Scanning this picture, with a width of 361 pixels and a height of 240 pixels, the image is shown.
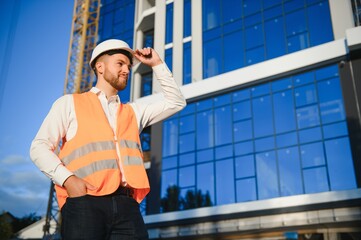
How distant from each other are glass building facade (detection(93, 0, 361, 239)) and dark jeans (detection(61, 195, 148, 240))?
16961mm

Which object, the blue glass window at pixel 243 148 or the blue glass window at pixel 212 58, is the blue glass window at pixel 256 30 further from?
the blue glass window at pixel 243 148

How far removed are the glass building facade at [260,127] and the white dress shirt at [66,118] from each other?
16.4 meters

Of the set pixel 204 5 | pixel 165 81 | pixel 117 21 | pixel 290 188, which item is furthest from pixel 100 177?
pixel 117 21

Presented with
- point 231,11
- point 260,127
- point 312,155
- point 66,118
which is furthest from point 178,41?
point 66,118

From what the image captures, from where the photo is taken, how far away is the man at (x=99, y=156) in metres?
2.41

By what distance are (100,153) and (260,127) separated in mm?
19184

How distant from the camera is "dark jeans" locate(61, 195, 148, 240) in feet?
7.76

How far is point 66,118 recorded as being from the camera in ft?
8.98

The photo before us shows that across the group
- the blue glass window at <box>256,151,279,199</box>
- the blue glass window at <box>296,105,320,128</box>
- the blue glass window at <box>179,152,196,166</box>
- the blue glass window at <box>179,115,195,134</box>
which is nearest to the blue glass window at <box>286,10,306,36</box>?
the blue glass window at <box>296,105,320,128</box>

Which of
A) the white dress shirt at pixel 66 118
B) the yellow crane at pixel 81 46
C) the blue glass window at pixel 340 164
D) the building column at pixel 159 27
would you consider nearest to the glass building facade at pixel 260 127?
the blue glass window at pixel 340 164

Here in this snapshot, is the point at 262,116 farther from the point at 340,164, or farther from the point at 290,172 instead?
the point at 340,164

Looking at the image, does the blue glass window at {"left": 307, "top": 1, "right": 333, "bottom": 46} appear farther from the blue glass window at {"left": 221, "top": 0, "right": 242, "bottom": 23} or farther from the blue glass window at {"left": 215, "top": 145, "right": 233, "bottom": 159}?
the blue glass window at {"left": 215, "top": 145, "right": 233, "bottom": 159}

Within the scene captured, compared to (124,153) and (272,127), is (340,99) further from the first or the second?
(124,153)

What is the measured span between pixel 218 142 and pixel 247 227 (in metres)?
4.49
